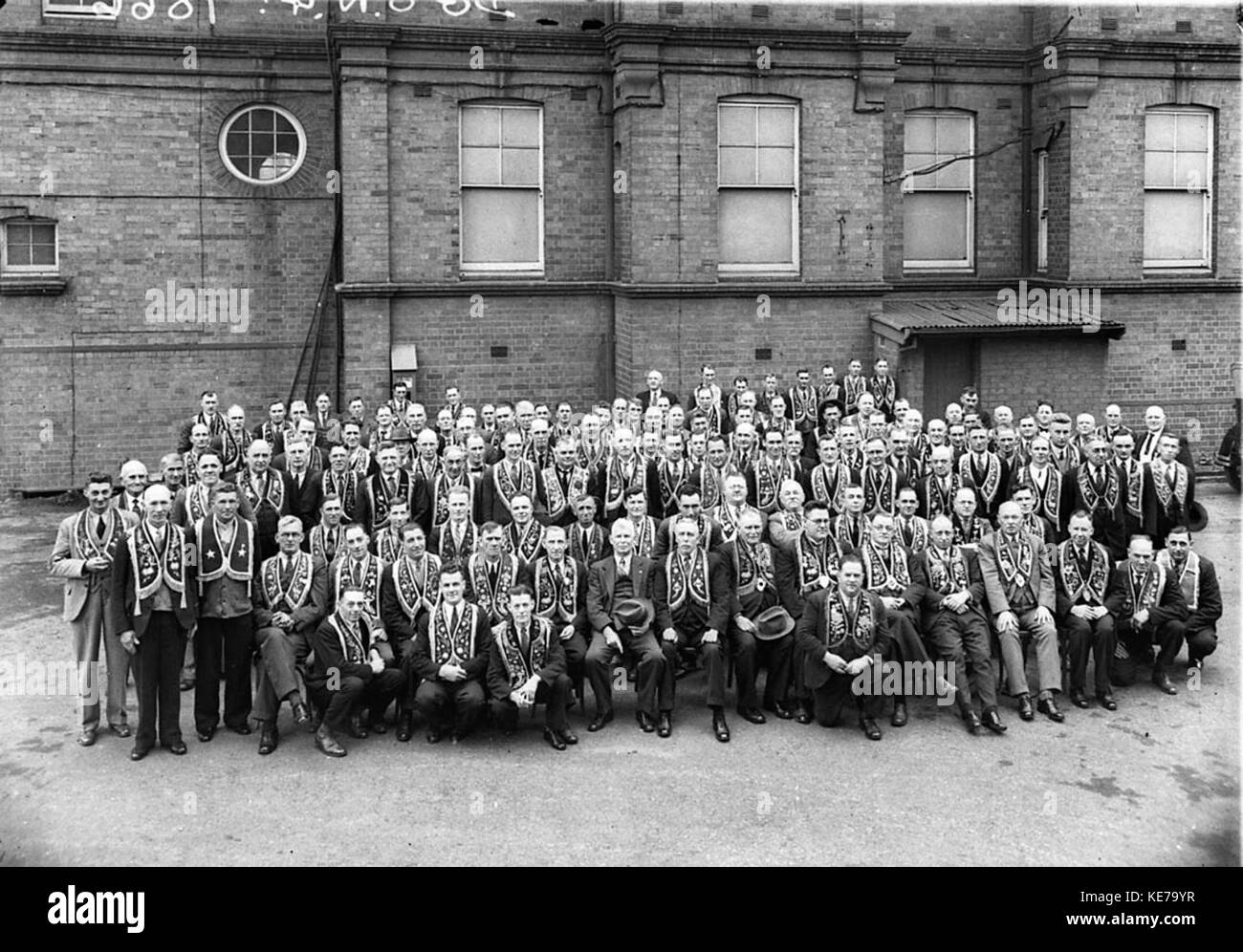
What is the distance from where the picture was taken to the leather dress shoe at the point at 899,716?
985 cm

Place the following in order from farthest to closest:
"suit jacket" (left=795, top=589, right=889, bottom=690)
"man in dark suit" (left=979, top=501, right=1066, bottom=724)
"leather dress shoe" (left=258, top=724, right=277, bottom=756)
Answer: "man in dark suit" (left=979, top=501, right=1066, bottom=724), "suit jacket" (left=795, top=589, right=889, bottom=690), "leather dress shoe" (left=258, top=724, right=277, bottom=756)

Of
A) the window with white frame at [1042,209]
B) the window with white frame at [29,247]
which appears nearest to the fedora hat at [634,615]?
the window with white frame at [29,247]

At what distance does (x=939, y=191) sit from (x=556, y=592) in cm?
1184

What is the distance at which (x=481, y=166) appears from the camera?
17.6 m

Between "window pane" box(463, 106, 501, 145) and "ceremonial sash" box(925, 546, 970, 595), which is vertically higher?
"window pane" box(463, 106, 501, 145)

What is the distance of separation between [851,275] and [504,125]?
5052 millimetres

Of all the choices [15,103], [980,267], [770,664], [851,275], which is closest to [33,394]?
[15,103]

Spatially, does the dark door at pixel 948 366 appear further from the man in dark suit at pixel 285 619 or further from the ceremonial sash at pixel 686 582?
the man in dark suit at pixel 285 619

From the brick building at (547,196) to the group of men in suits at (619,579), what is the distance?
5160 millimetres

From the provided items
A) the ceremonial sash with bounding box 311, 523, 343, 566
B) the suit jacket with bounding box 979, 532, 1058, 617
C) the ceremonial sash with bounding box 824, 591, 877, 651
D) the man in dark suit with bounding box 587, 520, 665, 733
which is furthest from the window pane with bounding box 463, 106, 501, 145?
the ceremonial sash with bounding box 824, 591, 877, 651

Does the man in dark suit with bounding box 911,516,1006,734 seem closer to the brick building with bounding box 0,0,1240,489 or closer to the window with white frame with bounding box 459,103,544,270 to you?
the brick building with bounding box 0,0,1240,489

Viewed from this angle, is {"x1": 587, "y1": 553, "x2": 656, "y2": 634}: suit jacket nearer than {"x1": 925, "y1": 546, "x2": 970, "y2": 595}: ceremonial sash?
Yes

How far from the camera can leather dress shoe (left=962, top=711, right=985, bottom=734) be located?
9648 mm

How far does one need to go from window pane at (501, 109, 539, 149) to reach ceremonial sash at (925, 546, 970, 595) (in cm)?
962
